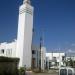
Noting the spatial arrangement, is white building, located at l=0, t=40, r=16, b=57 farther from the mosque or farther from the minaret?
the minaret

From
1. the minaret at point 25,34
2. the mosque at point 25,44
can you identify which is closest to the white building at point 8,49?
the mosque at point 25,44

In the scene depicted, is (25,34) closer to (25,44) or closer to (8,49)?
(25,44)

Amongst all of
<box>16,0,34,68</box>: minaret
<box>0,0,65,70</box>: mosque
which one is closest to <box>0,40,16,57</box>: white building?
<box>0,0,65,70</box>: mosque

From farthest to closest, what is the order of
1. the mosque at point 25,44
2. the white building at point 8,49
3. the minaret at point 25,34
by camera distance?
the white building at point 8,49 → the mosque at point 25,44 → the minaret at point 25,34

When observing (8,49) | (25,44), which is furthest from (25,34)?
(8,49)

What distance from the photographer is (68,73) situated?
19.2m

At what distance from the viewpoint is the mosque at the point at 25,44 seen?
59.2 metres

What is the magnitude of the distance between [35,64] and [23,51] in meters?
7.63

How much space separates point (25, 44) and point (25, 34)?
296 cm

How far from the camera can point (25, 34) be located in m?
60.0

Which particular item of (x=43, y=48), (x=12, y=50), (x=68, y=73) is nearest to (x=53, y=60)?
(x=43, y=48)

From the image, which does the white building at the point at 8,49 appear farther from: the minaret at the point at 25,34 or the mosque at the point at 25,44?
the minaret at the point at 25,34

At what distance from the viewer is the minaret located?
59.1 metres

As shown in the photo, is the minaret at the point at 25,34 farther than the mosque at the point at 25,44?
No
